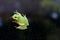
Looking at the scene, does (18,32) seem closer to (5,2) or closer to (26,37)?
(26,37)

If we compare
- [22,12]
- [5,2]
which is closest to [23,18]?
[22,12]

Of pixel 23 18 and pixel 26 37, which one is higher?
pixel 23 18

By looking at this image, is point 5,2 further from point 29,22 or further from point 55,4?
point 55,4

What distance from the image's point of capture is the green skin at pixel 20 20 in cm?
Result: 122

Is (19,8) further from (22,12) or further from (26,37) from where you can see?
(26,37)

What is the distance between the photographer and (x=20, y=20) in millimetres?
1225

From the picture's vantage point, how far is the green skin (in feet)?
4.01

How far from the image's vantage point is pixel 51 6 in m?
1.27

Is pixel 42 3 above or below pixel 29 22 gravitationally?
above

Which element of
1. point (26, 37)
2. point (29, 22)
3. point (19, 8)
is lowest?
point (26, 37)

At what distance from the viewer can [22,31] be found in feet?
4.11

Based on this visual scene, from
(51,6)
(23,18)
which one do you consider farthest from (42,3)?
(23,18)

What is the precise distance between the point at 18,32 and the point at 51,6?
299mm

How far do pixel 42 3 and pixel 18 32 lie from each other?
10.5 inches
